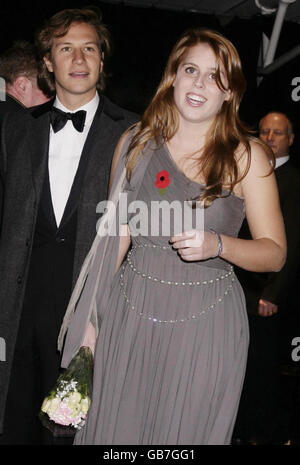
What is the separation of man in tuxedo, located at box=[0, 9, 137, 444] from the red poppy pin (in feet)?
1.34

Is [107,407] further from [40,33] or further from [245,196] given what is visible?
[40,33]

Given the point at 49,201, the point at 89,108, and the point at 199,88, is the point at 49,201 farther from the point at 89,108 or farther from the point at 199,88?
the point at 199,88

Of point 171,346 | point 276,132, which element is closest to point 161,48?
point 276,132

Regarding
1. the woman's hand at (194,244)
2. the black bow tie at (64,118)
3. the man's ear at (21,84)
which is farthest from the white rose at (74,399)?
the man's ear at (21,84)

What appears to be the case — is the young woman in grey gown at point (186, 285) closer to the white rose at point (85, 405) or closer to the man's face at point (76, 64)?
the white rose at point (85, 405)

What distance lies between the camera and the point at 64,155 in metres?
2.89

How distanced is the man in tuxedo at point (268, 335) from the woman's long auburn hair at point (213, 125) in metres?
1.90

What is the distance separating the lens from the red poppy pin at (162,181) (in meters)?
2.40

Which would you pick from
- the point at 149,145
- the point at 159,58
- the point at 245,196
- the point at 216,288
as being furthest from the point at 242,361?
the point at 159,58

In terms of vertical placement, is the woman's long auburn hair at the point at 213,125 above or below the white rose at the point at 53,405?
above

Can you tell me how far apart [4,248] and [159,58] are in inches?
185

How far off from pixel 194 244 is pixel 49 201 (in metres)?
0.94

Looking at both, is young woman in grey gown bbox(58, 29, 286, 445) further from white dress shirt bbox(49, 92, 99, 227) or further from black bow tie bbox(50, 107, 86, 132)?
black bow tie bbox(50, 107, 86, 132)

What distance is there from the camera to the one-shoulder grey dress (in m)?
2.26
